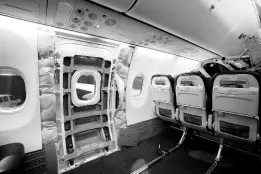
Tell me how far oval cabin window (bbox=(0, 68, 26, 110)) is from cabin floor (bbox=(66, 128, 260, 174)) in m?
1.86

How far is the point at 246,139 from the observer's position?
2.46 metres

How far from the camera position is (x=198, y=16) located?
2043 millimetres

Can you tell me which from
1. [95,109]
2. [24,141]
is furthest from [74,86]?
[24,141]

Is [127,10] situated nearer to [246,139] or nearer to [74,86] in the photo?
[74,86]

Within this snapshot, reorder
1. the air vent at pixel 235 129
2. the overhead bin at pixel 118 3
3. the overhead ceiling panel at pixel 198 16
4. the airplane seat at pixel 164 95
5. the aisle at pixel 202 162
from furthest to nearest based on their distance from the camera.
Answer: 1. the airplane seat at pixel 164 95
2. the aisle at pixel 202 162
3. the air vent at pixel 235 129
4. the overhead ceiling panel at pixel 198 16
5. the overhead bin at pixel 118 3

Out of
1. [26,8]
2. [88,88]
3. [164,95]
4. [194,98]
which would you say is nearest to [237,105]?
[194,98]

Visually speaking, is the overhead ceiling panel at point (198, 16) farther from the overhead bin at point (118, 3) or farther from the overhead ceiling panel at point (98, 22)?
the overhead ceiling panel at point (98, 22)

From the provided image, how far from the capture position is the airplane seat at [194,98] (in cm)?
306

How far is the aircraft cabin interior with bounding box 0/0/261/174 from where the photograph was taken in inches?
78.1

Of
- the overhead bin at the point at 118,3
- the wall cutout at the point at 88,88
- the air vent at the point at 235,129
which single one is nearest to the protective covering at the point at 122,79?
the wall cutout at the point at 88,88

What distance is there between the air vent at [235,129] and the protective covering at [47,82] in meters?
3.63

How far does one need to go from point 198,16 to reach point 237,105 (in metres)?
1.83

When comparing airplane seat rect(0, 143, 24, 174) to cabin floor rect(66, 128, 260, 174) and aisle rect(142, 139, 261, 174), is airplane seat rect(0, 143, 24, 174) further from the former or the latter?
aisle rect(142, 139, 261, 174)

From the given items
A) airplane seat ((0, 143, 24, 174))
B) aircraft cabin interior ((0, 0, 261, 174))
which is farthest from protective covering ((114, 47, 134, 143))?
airplane seat ((0, 143, 24, 174))
